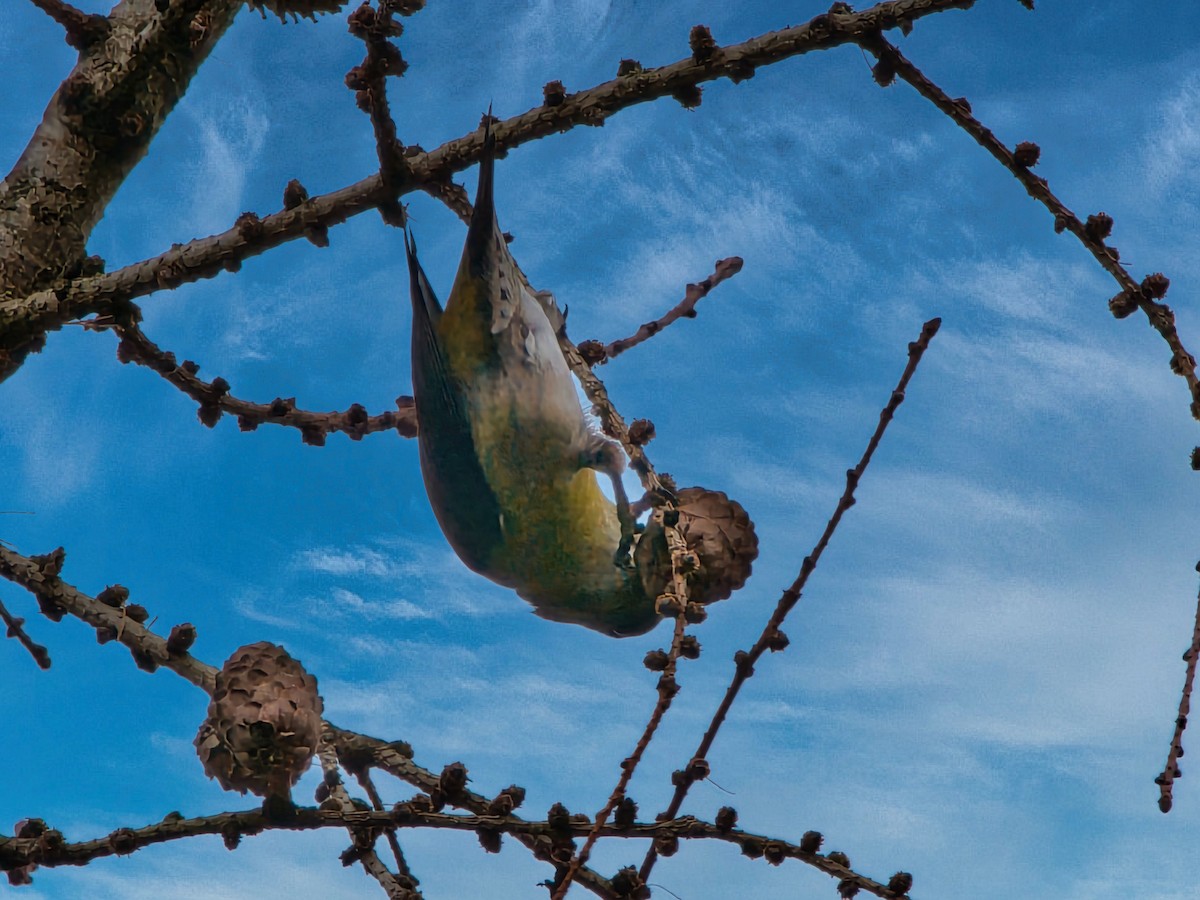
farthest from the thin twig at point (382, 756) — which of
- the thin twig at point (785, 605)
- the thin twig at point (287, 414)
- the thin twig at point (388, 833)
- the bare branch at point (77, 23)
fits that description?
the bare branch at point (77, 23)

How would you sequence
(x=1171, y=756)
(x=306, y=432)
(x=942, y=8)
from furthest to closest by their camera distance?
(x=306, y=432) → (x=942, y=8) → (x=1171, y=756)

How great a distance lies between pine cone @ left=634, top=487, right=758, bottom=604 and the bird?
10cm

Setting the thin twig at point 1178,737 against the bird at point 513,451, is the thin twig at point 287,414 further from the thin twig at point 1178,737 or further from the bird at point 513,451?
the thin twig at point 1178,737

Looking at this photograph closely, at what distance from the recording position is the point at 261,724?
1628 millimetres

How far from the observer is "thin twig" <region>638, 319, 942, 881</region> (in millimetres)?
1627

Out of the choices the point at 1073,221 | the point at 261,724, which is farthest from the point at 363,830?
the point at 1073,221

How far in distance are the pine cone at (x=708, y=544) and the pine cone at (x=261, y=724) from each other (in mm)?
586

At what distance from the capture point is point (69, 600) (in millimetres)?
2242

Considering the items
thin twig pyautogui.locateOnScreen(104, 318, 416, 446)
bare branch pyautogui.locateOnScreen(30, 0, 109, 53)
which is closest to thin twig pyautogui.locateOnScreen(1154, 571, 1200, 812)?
thin twig pyautogui.locateOnScreen(104, 318, 416, 446)

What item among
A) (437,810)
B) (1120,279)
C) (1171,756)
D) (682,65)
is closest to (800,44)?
(682,65)

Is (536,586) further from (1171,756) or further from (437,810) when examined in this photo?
(1171,756)

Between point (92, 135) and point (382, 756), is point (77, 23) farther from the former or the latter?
point (382, 756)

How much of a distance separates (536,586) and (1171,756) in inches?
41.1

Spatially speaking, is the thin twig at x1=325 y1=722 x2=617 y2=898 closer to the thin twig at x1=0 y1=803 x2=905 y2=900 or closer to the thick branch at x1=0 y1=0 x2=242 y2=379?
the thin twig at x1=0 y1=803 x2=905 y2=900
